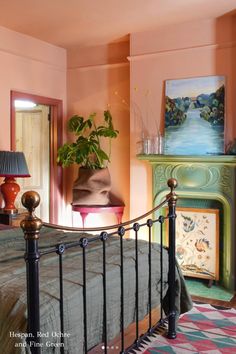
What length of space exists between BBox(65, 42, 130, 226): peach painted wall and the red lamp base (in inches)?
48.6

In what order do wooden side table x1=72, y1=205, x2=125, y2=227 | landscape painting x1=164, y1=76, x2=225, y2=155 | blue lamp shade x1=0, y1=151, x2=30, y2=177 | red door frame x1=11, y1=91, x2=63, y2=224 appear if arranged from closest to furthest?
blue lamp shade x1=0, y1=151, x2=30, y2=177 < landscape painting x1=164, y1=76, x2=225, y2=155 < wooden side table x1=72, y1=205, x2=125, y2=227 < red door frame x1=11, y1=91, x2=63, y2=224

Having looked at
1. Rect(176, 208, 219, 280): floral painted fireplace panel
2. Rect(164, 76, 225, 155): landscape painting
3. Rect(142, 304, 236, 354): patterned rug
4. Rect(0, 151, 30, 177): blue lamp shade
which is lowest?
Rect(142, 304, 236, 354): patterned rug

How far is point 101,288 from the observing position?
203 centimetres

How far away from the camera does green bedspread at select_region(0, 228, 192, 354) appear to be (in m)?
1.62

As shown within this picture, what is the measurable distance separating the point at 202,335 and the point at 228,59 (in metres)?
2.63

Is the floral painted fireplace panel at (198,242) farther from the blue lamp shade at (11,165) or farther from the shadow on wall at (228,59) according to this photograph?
the blue lamp shade at (11,165)

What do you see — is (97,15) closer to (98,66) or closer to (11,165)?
(98,66)

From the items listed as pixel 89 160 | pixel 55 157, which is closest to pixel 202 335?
pixel 89 160

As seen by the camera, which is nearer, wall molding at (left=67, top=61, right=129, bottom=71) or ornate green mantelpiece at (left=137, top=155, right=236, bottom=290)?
ornate green mantelpiece at (left=137, top=155, right=236, bottom=290)

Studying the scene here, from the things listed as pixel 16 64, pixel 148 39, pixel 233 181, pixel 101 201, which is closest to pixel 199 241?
pixel 233 181

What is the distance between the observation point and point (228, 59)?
159 inches

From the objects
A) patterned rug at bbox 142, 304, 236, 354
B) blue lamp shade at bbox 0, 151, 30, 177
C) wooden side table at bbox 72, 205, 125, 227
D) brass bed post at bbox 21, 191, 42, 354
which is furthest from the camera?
wooden side table at bbox 72, 205, 125, 227

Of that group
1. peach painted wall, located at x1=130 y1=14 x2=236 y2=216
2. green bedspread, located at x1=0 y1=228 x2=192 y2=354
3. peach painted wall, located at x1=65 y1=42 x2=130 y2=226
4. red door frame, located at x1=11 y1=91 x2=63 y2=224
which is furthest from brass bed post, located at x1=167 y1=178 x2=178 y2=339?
red door frame, located at x1=11 y1=91 x2=63 y2=224

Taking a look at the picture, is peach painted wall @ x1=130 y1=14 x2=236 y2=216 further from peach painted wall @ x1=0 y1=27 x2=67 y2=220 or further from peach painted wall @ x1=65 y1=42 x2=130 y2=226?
peach painted wall @ x1=0 y1=27 x2=67 y2=220
